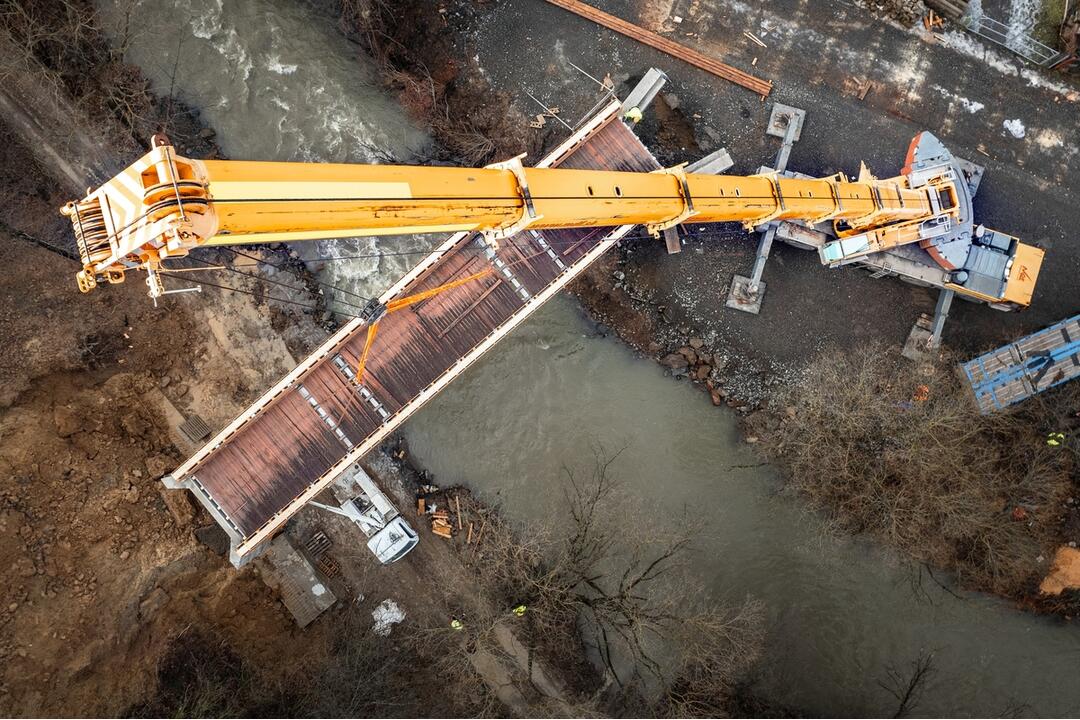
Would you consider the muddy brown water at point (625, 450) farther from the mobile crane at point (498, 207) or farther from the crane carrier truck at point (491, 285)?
the mobile crane at point (498, 207)

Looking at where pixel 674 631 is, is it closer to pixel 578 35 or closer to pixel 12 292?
Answer: pixel 578 35

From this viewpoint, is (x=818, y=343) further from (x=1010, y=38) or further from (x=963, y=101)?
(x=1010, y=38)

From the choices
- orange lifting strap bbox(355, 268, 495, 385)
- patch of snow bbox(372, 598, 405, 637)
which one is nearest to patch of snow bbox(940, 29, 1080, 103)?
orange lifting strap bbox(355, 268, 495, 385)

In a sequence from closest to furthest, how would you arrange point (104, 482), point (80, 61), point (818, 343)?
1. point (104, 482)
2. point (80, 61)
3. point (818, 343)

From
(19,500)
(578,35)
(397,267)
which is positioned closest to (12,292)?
(19,500)

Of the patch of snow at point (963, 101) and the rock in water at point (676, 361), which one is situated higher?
the patch of snow at point (963, 101)

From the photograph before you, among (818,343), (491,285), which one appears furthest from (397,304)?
(818,343)

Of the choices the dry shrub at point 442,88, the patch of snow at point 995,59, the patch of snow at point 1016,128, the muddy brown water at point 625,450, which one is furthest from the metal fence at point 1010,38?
the muddy brown water at point 625,450
